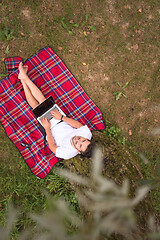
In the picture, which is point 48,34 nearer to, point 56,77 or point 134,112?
point 56,77

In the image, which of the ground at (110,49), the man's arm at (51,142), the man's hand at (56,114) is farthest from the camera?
the ground at (110,49)

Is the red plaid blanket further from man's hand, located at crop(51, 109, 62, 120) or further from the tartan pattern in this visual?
man's hand, located at crop(51, 109, 62, 120)

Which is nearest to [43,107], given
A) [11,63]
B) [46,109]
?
[46,109]

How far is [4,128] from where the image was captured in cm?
386

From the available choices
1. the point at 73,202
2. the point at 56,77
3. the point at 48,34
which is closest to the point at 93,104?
the point at 56,77

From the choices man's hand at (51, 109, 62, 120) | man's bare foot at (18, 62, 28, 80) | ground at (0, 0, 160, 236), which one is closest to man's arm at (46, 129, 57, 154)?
man's hand at (51, 109, 62, 120)

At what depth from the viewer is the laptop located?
3.59 metres

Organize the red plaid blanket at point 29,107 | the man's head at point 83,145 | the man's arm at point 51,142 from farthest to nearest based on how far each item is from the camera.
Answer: the red plaid blanket at point 29,107
the man's arm at point 51,142
the man's head at point 83,145

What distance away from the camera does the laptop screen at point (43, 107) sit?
358 centimetres

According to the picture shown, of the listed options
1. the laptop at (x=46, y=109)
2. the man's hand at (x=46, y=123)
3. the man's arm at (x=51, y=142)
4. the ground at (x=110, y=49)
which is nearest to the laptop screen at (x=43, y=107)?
the laptop at (x=46, y=109)

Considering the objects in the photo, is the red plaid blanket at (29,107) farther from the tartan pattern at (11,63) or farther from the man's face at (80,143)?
the man's face at (80,143)

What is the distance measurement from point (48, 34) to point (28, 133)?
92.5 inches

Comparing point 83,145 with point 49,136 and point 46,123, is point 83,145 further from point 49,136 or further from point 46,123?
point 46,123

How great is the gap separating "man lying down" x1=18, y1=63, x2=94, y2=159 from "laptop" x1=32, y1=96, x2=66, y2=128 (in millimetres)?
70
